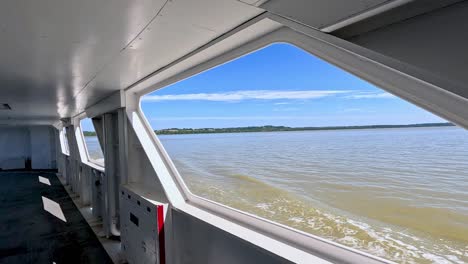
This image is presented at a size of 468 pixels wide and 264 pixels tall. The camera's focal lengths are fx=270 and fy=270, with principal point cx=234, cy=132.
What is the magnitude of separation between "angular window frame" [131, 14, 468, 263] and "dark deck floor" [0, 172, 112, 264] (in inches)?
76.2

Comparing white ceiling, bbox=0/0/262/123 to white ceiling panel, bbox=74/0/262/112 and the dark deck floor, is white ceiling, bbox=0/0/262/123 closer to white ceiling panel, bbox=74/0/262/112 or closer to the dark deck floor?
white ceiling panel, bbox=74/0/262/112

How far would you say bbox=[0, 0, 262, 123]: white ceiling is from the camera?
3.67 feet

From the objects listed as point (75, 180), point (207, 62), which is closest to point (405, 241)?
point (207, 62)

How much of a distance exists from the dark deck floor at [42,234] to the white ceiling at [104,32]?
96.4 inches

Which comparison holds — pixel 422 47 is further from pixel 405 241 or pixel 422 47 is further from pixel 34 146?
pixel 34 146

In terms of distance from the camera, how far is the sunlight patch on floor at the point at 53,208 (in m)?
5.36

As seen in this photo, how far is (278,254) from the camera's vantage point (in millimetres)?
1426

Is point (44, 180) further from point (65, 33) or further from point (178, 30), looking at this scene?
point (178, 30)

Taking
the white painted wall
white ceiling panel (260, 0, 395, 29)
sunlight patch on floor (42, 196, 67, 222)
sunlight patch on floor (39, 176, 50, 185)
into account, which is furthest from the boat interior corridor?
the white painted wall

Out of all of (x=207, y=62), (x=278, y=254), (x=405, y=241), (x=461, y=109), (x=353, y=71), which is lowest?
(x=405, y=241)

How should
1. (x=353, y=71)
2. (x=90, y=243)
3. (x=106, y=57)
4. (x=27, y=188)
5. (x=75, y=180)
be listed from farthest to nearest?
(x=27, y=188), (x=75, y=180), (x=90, y=243), (x=106, y=57), (x=353, y=71)

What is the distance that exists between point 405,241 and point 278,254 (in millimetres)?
1098

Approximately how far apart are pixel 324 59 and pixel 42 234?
5.07m

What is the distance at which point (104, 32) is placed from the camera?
140 centimetres
